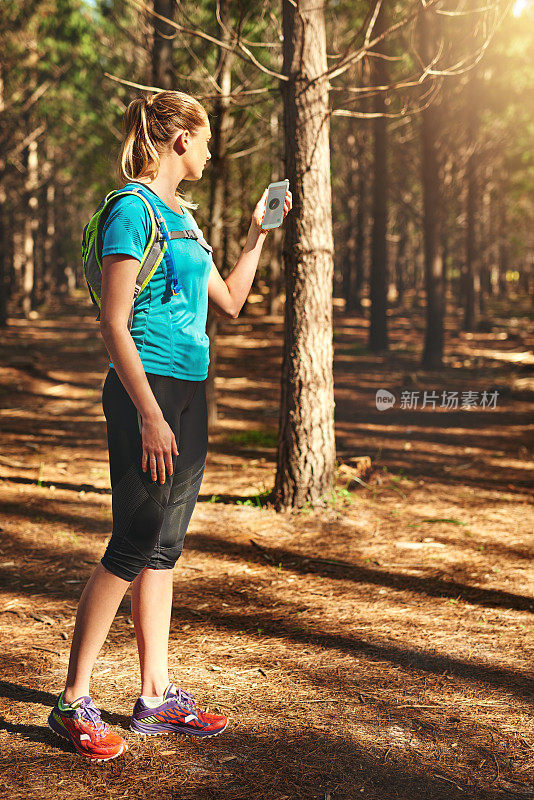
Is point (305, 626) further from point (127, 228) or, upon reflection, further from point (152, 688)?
point (127, 228)

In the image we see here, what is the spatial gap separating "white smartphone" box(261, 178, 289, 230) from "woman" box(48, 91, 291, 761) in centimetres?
32

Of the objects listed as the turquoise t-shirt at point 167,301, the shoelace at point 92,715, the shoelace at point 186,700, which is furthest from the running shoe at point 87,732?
the turquoise t-shirt at point 167,301

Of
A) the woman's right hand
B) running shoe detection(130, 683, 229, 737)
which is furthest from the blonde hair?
running shoe detection(130, 683, 229, 737)

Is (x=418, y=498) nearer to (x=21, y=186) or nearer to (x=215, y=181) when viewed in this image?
(x=215, y=181)

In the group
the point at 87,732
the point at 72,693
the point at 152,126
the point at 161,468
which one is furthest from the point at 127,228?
the point at 87,732

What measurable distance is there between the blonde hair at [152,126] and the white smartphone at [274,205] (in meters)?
0.44

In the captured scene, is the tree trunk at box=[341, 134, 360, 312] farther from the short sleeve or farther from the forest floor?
the short sleeve

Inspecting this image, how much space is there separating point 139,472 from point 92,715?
0.91 m

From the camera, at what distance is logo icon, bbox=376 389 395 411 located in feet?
41.7

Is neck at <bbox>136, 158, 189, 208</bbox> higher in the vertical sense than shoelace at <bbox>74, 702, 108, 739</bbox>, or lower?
higher

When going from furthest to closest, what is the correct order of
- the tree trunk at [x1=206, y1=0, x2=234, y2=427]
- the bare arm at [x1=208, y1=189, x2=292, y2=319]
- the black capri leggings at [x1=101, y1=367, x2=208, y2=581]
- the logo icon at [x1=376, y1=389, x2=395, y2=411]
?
the logo icon at [x1=376, y1=389, x2=395, y2=411], the tree trunk at [x1=206, y1=0, x2=234, y2=427], the bare arm at [x1=208, y1=189, x2=292, y2=319], the black capri leggings at [x1=101, y1=367, x2=208, y2=581]

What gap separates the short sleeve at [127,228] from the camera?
8.11 feet

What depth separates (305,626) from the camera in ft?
13.9

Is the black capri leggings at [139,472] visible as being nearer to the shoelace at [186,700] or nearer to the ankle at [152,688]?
the ankle at [152,688]
